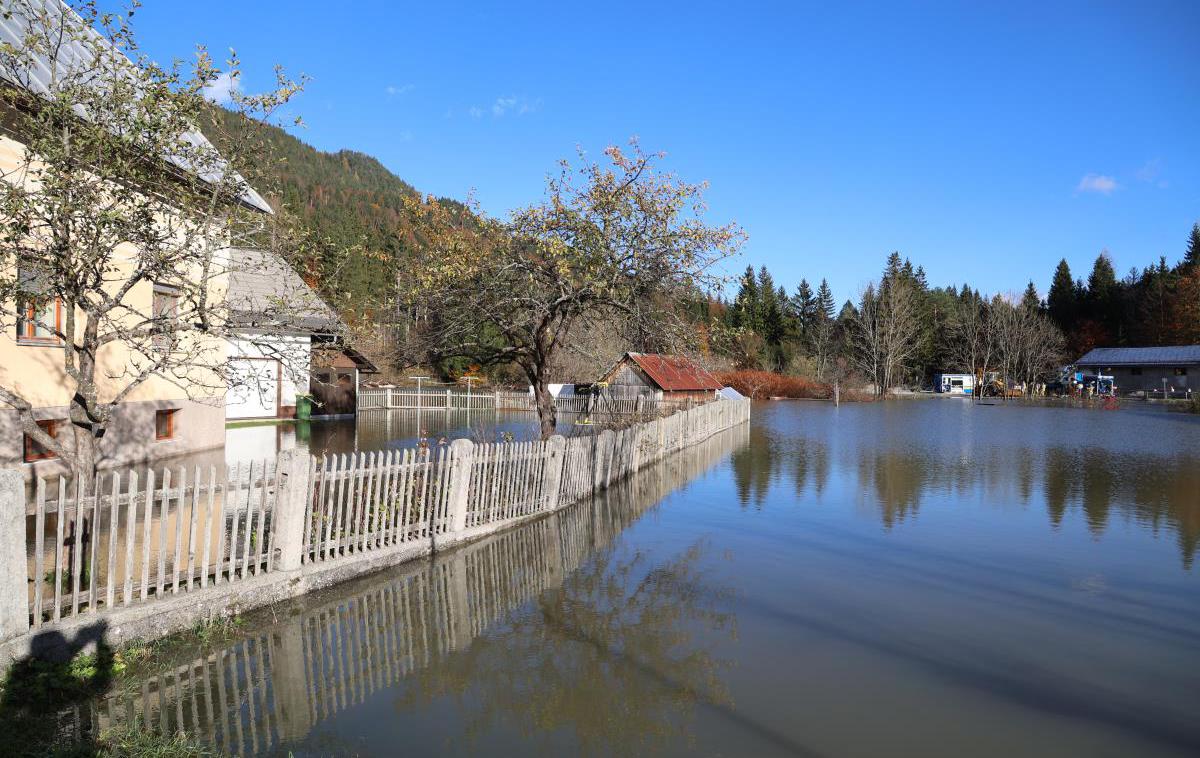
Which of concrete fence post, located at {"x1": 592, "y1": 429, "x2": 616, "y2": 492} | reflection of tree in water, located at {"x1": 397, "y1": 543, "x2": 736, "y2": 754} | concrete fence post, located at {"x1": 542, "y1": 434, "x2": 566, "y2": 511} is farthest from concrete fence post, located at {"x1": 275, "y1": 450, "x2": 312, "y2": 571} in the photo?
concrete fence post, located at {"x1": 592, "y1": 429, "x2": 616, "y2": 492}

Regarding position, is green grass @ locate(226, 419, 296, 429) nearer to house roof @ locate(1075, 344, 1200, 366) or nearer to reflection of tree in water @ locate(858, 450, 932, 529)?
reflection of tree in water @ locate(858, 450, 932, 529)

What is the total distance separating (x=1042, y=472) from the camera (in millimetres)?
19828

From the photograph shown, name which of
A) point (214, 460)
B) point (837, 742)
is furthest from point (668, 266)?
point (214, 460)

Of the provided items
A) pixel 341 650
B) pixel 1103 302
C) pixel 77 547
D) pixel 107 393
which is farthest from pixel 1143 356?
pixel 77 547

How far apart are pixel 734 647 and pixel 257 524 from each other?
4998 mm

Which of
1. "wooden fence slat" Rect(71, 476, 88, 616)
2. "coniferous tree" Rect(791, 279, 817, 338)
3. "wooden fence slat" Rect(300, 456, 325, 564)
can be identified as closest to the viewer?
"wooden fence slat" Rect(71, 476, 88, 616)

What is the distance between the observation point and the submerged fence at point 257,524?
19.0 ft

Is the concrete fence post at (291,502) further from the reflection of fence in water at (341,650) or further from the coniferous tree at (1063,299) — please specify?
the coniferous tree at (1063,299)

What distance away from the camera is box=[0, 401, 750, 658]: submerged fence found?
5.80m

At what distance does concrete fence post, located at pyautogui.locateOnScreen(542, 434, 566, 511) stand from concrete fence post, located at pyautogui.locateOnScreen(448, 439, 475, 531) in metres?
2.21

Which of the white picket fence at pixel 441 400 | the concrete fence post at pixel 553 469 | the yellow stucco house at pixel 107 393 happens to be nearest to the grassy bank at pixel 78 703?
the yellow stucco house at pixel 107 393

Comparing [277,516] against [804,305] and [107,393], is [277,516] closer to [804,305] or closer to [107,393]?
[107,393]

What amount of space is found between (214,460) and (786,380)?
60.1m

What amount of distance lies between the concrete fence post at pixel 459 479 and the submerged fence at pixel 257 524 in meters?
0.02
